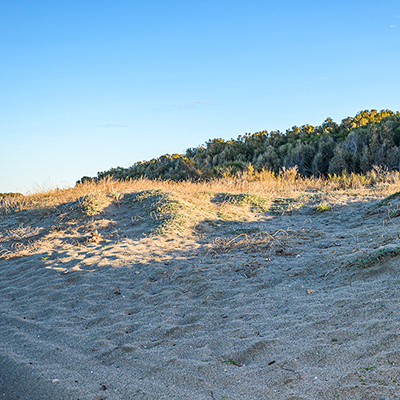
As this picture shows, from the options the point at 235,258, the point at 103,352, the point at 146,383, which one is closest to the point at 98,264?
the point at 235,258

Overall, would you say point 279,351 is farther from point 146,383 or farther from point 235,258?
point 235,258

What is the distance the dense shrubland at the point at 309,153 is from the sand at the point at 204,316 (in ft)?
38.8

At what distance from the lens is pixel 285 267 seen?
18.9 feet

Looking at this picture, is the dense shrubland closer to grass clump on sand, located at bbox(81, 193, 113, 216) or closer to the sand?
grass clump on sand, located at bbox(81, 193, 113, 216)

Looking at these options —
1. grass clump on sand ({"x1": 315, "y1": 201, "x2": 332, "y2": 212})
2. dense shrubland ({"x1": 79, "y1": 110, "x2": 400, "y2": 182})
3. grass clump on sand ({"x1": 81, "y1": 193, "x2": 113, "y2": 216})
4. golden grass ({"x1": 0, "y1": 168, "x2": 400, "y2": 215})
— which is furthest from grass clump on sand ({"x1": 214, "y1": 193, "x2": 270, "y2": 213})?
dense shrubland ({"x1": 79, "y1": 110, "x2": 400, "y2": 182})

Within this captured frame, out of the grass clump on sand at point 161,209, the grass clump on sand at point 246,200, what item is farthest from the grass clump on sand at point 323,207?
the grass clump on sand at point 161,209

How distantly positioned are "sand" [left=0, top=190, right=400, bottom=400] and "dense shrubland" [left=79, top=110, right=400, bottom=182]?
1184cm

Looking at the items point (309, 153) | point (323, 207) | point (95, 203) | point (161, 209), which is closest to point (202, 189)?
point (161, 209)

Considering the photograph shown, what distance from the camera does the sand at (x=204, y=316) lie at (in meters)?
2.96

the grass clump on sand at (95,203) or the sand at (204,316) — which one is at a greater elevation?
the grass clump on sand at (95,203)

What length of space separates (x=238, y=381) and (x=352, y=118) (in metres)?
28.2

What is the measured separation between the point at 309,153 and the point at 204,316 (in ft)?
66.4

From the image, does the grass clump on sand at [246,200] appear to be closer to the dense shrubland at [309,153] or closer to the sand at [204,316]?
the sand at [204,316]

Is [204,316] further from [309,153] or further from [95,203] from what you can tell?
[309,153]
